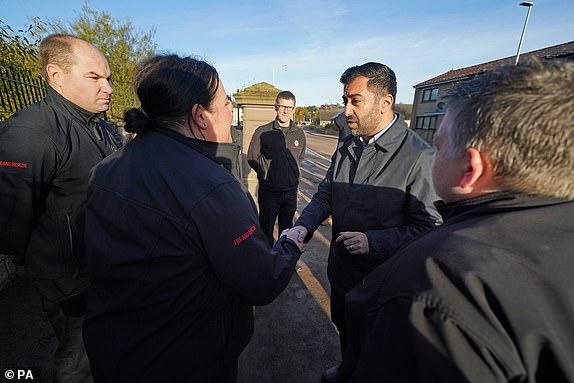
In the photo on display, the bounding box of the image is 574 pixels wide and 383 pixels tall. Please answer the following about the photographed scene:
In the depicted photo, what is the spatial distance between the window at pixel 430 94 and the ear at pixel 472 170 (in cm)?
3254

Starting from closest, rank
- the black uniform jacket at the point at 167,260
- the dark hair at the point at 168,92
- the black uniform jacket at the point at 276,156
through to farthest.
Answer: the black uniform jacket at the point at 167,260 < the dark hair at the point at 168,92 < the black uniform jacket at the point at 276,156

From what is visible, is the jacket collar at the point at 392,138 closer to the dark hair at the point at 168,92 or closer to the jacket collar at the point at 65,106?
the dark hair at the point at 168,92

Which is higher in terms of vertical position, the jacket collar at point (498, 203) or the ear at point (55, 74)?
the ear at point (55, 74)

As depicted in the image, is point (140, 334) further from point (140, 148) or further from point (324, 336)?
point (324, 336)

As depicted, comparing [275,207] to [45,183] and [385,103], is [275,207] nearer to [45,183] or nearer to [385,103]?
[385,103]

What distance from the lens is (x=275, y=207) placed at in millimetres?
4371

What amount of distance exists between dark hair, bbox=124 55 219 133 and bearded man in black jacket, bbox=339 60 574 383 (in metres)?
1.14

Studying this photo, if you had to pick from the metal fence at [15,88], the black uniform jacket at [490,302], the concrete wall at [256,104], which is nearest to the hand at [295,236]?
the black uniform jacket at [490,302]

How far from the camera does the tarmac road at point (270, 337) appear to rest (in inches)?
94.8

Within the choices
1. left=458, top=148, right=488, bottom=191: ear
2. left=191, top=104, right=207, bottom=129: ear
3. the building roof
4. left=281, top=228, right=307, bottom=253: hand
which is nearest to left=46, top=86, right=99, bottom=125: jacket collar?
left=191, top=104, right=207, bottom=129: ear

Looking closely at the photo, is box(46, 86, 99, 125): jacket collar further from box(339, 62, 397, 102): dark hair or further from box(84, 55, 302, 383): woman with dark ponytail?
box(339, 62, 397, 102): dark hair

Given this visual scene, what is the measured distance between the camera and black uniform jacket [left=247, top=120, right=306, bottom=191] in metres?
A: 4.23

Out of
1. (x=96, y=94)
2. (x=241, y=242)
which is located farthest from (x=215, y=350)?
(x=96, y=94)

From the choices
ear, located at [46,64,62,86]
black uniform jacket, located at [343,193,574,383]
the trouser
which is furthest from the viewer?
ear, located at [46,64,62,86]
